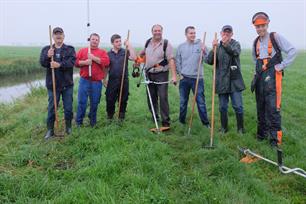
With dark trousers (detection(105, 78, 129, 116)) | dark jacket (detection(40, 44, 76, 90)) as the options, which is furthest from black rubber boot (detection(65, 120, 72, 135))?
dark trousers (detection(105, 78, 129, 116))

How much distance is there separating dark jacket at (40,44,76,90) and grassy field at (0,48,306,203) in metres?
1.13

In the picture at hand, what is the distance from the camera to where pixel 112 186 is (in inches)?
200

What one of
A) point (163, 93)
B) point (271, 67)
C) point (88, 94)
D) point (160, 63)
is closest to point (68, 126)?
point (88, 94)

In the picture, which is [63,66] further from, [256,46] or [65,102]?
[256,46]

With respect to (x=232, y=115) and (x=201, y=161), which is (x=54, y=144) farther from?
(x=232, y=115)

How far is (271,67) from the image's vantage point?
7.13 metres

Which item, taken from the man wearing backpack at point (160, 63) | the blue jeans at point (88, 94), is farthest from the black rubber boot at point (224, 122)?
the blue jeans at point (88, 94)

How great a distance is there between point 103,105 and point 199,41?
450 centimetres

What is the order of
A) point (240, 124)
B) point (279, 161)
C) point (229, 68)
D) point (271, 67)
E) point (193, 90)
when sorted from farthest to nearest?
point (193, 90), point (240, 124), point (229, 68), point (271, 67), point (279, 161)

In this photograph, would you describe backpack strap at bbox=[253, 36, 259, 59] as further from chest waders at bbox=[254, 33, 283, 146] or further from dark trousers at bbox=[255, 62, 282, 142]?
dark trousers at bbox=[255, 62, 282, 142]

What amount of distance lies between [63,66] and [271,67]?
4444 millimetres

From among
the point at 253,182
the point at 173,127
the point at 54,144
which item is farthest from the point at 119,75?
the point at 253,182

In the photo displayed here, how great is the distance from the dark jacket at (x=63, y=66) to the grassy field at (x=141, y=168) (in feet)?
3.72

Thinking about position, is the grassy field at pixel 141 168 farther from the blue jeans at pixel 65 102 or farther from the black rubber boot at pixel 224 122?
the blue jeans at pixel 65 102
